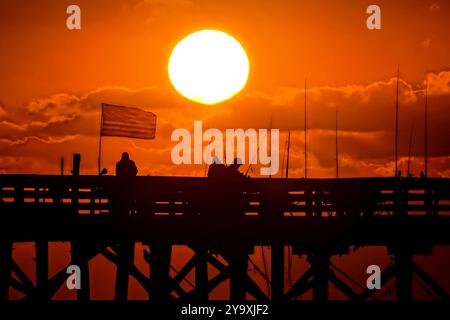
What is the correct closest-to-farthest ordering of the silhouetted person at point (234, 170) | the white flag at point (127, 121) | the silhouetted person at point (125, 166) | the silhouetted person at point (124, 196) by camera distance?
the silhouetted person at point (124, 196)
the silhouetted person at point (234, 170)
the silhouetted person at point (125, 166)
the white flag at point (127, 121)

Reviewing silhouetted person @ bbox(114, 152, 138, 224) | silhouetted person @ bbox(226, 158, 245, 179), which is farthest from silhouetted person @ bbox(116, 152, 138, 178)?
silhouetted person @ bbox(226, 158, 245, 179)

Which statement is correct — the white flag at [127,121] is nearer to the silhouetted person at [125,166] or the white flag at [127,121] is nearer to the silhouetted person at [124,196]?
the silhouetted person at [125,166]

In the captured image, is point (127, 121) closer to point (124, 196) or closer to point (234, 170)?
point (234, 170)

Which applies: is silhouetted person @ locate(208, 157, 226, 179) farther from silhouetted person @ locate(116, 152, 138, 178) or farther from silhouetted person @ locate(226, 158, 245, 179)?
silhouetted person @ locate(116, 152, 138, 178)

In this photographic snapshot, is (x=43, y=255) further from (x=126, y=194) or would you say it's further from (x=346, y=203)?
(x=346, y=203)

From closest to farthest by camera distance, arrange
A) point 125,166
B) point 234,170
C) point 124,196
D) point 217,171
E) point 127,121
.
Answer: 1. point 124,196
2. point 217,171
3. point 234,170
4. point 125,166
5. point 127,121

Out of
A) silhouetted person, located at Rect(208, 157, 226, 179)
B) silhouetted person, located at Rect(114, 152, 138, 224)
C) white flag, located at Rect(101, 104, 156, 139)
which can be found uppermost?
white flag, located at Rect(101, 104, 156, 139)

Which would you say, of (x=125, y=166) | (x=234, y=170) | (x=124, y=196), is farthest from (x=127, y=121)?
(x=124, y=196)

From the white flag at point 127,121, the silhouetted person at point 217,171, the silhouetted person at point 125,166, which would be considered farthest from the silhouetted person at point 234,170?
the white flag at point 127,121
